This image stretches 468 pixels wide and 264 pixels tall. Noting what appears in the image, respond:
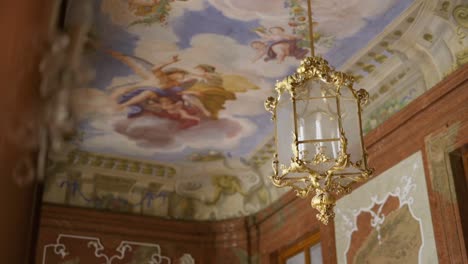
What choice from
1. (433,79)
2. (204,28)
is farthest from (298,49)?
(433,79)

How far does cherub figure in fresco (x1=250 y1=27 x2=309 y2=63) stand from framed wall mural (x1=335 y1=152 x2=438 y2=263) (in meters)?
1.57

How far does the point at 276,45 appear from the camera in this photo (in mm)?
6043

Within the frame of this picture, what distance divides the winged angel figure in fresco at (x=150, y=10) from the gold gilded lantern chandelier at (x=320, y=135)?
6.12 feet

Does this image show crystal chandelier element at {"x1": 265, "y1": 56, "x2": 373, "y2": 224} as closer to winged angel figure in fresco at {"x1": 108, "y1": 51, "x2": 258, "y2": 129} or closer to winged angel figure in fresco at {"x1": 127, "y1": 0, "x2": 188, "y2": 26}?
winged angel figure in fresco at {"x1": 127, "y1": 0, "x2": 188, "y2": 26}

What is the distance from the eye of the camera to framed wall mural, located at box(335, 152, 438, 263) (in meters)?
5.25

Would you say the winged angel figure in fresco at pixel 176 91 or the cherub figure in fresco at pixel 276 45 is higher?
the cherub figure in fresco at pixel 276 45

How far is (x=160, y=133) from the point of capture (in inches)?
311

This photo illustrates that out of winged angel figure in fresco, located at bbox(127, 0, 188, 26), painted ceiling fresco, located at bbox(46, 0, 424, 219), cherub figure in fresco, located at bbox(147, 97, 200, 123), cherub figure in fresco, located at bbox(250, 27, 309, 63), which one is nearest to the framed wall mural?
painted ceiling fresco, located at bbox(46, 0, 424, 219)

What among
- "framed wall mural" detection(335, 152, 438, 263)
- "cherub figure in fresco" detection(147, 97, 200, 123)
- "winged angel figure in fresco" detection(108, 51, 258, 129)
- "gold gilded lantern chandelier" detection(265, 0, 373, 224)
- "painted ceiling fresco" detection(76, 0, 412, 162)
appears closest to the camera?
"gold gilded lantern chandelier" detection(265, 0, 373, 224)

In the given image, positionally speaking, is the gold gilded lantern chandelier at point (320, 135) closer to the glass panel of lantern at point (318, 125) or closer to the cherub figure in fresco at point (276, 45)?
the glass panel of lantern at point (318, 125)

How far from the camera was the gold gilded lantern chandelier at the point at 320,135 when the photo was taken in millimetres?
3770

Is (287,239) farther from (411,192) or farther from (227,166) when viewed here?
(411,192)

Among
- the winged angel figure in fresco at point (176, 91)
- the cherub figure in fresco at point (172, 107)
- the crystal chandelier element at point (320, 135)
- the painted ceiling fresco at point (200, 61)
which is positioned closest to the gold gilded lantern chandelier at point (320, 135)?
the crystal chandelier element at point (320, 135)

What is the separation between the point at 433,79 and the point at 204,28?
2.23m
